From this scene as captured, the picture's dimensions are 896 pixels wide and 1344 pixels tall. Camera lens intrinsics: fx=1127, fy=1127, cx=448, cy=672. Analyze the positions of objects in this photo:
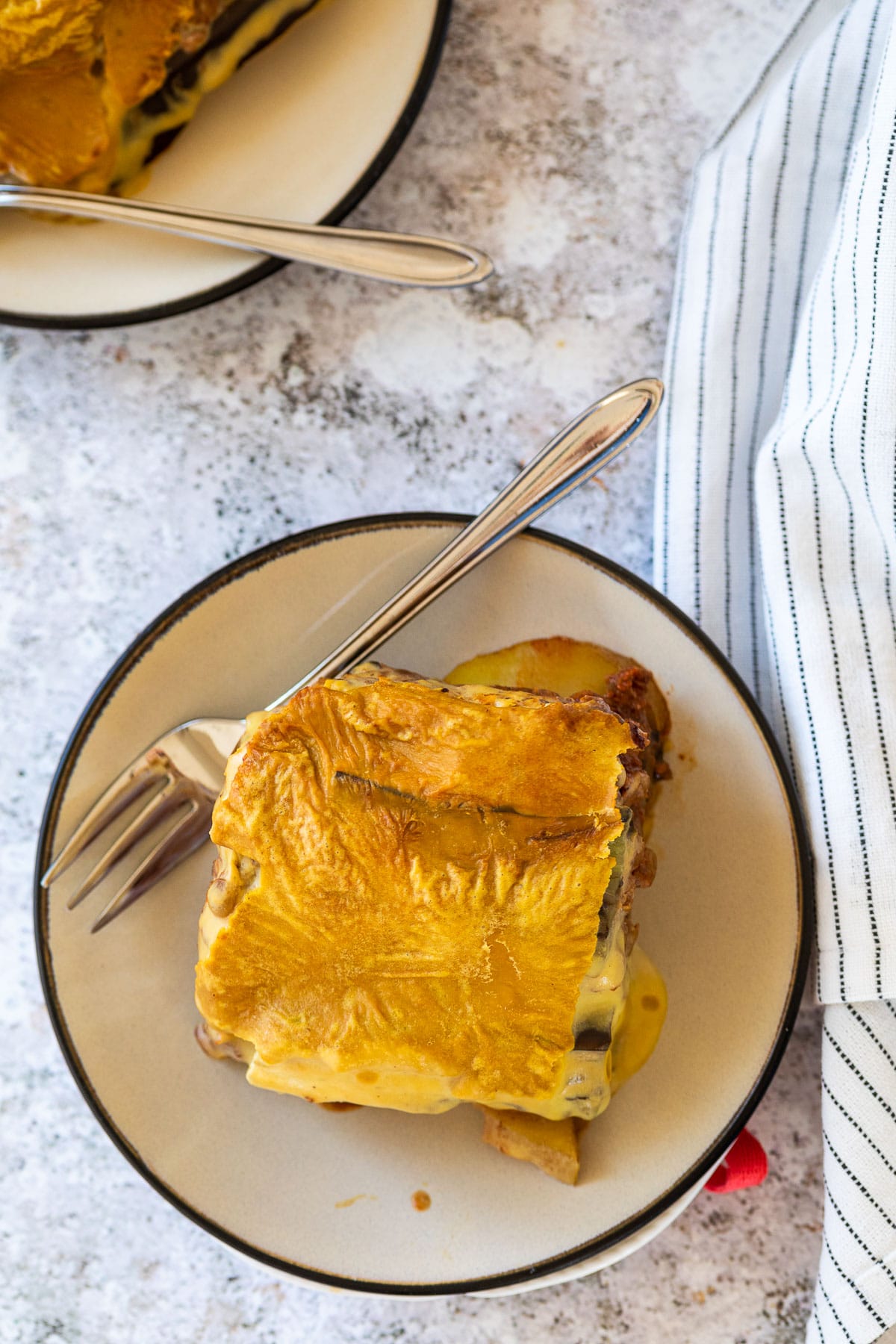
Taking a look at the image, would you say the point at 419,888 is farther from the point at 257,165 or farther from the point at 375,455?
the point at 257,165

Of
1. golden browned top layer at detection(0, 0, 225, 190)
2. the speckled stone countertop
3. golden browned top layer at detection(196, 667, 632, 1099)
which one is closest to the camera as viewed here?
golden browned top layer at detection(196, 667, 632, 1099)

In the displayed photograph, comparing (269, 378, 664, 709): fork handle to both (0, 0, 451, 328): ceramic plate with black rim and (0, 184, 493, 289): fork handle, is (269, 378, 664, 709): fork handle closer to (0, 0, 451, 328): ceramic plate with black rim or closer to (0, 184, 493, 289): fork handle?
(0, 184, 493, 289): fork handle

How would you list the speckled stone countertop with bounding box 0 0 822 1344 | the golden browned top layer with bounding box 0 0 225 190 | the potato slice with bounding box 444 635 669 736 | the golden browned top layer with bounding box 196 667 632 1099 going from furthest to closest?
the speckled stone countertop with bounding box 0 0 822 1344, the potato slice with bounding box 444 635 669 736, the golden browned top layer with bounding box 0 0 225 190, the golden browned top layer with bounding box 196 667 632 1099

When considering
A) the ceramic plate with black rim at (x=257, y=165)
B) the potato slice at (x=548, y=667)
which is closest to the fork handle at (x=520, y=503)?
the potato slice at (x=548, y=667)

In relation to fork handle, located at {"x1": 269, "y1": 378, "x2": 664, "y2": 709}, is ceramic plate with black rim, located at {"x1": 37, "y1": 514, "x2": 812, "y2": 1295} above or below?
below

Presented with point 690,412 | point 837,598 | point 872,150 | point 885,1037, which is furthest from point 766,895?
point 872,150

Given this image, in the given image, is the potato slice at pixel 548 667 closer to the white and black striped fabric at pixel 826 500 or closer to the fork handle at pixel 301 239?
the white and black striped fabric at pixel 826 500

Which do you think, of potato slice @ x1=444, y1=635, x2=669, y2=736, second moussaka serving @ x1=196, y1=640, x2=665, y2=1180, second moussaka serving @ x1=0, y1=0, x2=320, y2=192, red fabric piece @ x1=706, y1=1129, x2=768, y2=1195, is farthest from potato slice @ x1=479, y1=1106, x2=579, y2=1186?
second moussaka serving @ x1=0, y1=0, x2=320, y2=192
